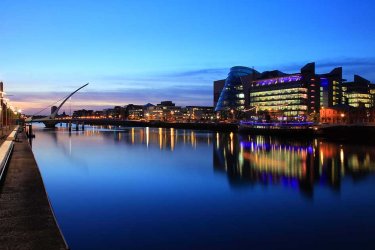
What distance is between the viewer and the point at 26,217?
9172 millimetres

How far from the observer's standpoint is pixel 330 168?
27234mm

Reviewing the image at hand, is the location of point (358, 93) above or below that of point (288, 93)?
above

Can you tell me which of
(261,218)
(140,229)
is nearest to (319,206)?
(261,218)

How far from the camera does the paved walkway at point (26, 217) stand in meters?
7.36

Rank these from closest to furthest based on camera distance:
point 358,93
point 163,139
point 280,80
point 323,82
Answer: point 163,139 < point 323,82 < point 280,80 < point 358,93

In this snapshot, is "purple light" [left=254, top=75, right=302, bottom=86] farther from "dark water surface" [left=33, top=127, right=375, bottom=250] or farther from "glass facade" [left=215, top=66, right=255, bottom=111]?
"dark water surface" [left=33, top=127, right=375, bottom=250]

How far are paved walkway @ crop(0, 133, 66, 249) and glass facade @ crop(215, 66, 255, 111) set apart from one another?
14610cm

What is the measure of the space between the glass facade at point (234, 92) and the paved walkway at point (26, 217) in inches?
5752

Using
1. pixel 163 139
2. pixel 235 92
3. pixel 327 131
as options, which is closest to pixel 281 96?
pixel 235 92

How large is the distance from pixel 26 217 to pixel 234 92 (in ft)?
507

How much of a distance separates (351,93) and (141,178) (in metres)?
143

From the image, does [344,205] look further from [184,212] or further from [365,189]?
[184,212]

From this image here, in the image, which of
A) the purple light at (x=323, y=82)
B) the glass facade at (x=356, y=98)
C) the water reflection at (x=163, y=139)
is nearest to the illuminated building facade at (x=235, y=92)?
the purple light at (x=323, y=82)

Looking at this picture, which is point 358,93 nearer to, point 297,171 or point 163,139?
point 163,139
